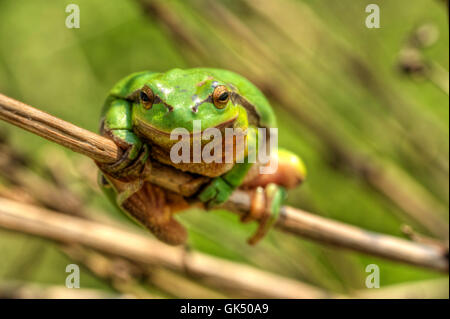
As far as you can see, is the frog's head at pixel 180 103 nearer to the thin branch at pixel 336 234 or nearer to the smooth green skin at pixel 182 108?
the smooth green skin at pixel 182 108

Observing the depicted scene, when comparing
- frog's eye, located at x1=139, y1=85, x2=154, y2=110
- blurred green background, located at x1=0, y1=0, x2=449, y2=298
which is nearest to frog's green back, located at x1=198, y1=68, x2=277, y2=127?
frog's eye, located at x1=139, y1=85, x2=154, y2=110

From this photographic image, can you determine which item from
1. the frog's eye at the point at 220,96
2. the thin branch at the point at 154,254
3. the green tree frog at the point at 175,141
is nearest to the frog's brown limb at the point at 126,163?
the green tree frog at the point at 175,141

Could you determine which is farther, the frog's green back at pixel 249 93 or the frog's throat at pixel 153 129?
the frog's green back at pixel 249 93

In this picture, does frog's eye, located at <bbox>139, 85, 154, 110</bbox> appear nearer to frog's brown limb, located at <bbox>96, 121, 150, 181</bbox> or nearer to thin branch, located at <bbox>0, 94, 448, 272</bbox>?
frog's brown limb, located at <bbox>96, 121, 150, 181</bbox>

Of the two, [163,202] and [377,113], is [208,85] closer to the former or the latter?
[163,202]

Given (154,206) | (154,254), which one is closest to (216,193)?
(154,206)

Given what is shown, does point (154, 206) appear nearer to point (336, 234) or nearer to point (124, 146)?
point (124, 146)
